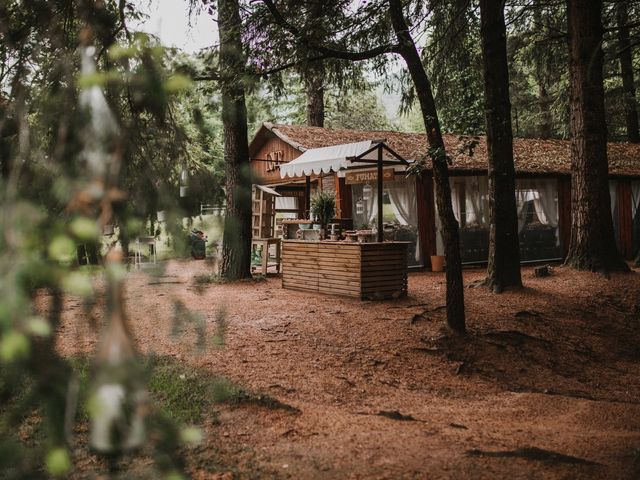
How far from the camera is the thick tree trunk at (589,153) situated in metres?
10.7

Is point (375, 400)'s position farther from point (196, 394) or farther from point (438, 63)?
point (438, 63)

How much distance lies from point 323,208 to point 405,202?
4.97 m

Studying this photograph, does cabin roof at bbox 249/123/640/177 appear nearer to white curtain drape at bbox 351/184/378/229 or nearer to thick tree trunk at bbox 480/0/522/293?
white curtain drape at bbox 351/184/378/229

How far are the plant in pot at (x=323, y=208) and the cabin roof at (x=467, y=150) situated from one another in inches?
185

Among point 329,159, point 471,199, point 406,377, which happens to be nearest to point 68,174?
point 406,377

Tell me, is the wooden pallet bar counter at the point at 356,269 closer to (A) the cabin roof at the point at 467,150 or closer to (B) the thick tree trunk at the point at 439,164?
(B) the thick tree trunk at the point at 439,164

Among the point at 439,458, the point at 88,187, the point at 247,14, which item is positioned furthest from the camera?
the point at 247,14

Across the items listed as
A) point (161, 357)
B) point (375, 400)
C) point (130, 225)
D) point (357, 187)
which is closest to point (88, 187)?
point (130, 225)

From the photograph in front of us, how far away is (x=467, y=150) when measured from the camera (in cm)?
1536

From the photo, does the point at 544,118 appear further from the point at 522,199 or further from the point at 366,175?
the point at 366,175

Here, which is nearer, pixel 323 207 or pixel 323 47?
pixel 323 47

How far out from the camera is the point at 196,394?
4.78 meters

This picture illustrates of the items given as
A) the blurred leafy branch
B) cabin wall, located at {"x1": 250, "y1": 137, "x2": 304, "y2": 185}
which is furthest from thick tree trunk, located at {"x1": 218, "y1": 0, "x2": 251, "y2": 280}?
cabin wall, located at {"x1": 250, "y1": 137, "x2": 304, "y2": 185}

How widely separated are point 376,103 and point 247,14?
2902cm
